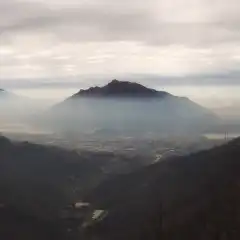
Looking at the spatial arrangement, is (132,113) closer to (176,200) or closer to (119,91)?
(119,91)

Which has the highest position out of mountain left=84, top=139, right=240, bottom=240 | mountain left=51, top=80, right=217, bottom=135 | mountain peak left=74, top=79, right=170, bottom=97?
mountain peak left=74, top=79, right=170, bottom=97

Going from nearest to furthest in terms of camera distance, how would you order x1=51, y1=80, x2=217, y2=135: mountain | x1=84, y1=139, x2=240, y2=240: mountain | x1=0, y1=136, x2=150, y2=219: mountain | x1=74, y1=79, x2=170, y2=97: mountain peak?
x1=84, y1=139, x2=240, y2=240: mountain → x1=0, y1=136, x2=150, y2=219: mountain → x1=51, y1=80, x2=217, y2=135: mountain → x1=74, y1=79, x2=170, y2=97: mountain peak

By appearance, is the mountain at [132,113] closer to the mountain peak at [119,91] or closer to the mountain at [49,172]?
the mountain peak at [119,91]

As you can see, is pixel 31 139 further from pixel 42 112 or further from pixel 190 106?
pixel 190 106

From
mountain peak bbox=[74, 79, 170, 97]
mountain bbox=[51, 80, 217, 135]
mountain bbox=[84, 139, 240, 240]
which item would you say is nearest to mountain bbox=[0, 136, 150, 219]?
mountain bbox=[84, 139, 240, 240]

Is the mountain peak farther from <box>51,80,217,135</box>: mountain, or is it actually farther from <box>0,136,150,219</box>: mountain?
<box>0,136,150,219</box>: mountain

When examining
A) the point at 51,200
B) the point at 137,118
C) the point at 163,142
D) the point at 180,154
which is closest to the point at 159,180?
the point at 180,154

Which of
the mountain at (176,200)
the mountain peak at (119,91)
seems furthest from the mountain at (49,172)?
the mountain peak at (119,91)
